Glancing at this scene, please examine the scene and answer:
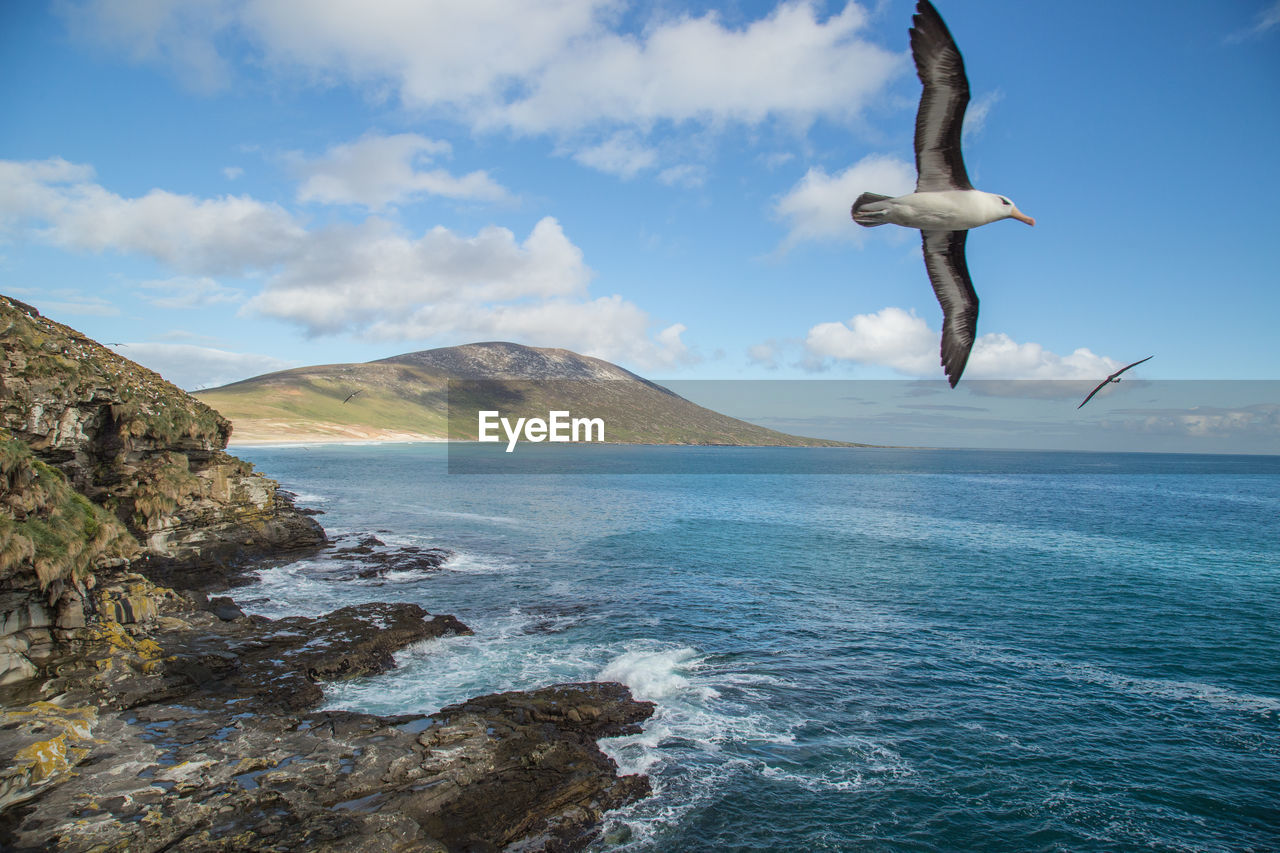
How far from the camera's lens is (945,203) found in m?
8.18

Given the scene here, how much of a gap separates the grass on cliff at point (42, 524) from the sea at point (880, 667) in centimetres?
998

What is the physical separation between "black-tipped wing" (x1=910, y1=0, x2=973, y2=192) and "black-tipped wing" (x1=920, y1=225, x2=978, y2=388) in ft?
2.33

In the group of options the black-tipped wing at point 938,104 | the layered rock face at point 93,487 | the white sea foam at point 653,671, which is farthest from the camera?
the white sea foam at point 653,671

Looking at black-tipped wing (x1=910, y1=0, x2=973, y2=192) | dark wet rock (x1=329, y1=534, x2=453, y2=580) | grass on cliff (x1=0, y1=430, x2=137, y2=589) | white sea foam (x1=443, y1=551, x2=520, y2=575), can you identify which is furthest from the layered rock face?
black-tipped wing (x1=910, y1=0, x2=973, y2=192)

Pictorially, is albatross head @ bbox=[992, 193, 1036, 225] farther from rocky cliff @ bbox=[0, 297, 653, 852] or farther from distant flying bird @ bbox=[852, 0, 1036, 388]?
rocky cliff @ bbox=[0, 297, 653, 852]

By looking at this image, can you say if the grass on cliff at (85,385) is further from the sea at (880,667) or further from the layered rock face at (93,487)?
the sea at (880,667)

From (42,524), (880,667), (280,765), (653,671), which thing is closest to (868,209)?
(280,765)

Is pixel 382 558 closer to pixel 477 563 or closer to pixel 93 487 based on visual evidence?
pixel 477 563

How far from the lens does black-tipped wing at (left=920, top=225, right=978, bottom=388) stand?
841 centimetres

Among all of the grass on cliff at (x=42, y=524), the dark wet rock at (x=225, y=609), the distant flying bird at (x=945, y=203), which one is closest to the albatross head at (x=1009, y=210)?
the distant flying bird at (x=945, y=203)

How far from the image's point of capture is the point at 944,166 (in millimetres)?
8266

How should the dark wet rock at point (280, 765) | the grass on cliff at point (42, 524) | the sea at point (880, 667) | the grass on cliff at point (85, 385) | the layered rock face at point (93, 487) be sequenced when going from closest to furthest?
1. the dark wet rock at point (280, 765)
2. the sea at point (880, 667)
3. the grass on cliff at point (42, 524)
4. the layered rock face at point (93, 487)
5. the grass on cliff at point (85, 385)

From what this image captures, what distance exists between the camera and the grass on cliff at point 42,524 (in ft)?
65.0

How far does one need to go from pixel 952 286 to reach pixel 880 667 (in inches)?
960
